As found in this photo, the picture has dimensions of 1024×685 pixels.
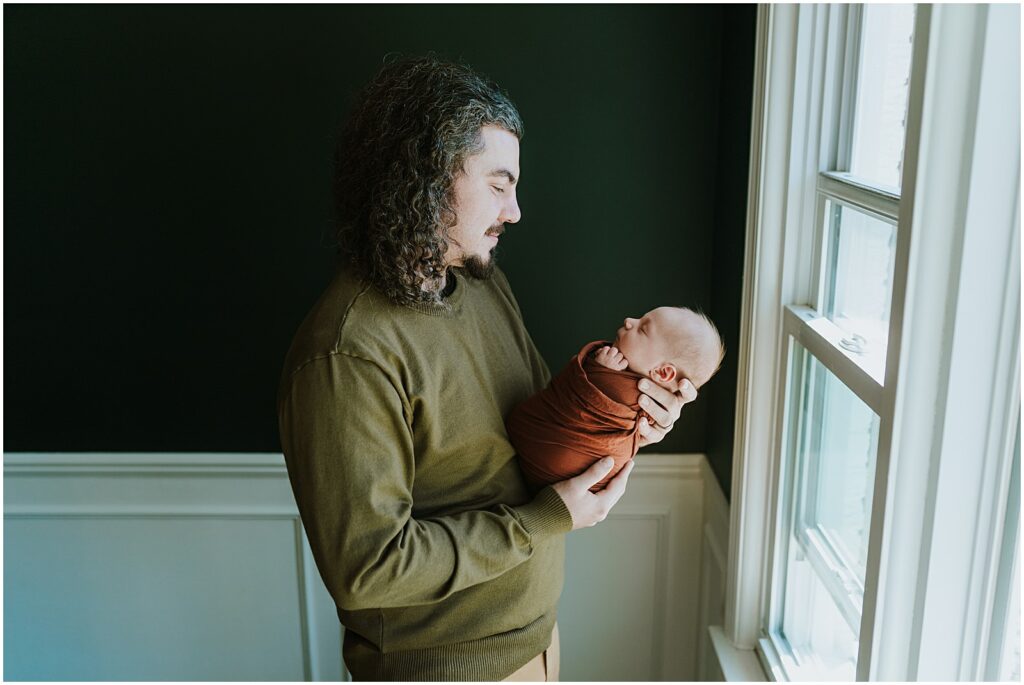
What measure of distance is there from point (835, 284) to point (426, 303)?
0.80 metres

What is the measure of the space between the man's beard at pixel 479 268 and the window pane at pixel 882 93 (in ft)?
2.22

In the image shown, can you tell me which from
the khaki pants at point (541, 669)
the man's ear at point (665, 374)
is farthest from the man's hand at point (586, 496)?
the khaki pants at point (541, 669)

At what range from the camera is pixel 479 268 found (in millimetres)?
1700

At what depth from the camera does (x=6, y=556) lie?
8.70ft

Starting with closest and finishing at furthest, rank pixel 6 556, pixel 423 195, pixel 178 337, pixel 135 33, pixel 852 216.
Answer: pixel 423 195 < pixel 852 216 < pixel 135 33 < pixel 178 337 < pixel 6 556

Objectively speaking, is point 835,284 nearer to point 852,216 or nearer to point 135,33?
point 852,216

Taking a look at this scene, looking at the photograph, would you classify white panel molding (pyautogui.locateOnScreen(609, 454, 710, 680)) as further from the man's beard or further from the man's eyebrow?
the man's eyebrow

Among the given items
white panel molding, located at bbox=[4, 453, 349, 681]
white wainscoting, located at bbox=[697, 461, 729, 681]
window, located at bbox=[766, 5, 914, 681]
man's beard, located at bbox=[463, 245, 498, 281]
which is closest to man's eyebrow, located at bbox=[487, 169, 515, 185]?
man's beard, located at bbox=[463, 245, 498, 281]

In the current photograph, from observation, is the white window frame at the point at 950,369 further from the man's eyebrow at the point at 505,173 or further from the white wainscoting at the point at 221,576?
the white wainscoting at the point at 221,576

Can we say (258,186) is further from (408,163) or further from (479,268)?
(408,163)

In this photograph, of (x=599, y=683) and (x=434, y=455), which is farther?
(x=599, y=683)

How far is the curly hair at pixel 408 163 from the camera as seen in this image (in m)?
1.43

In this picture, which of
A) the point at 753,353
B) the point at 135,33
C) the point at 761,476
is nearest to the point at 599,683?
the point at 761,476

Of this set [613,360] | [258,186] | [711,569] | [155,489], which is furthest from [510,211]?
[155,489]
